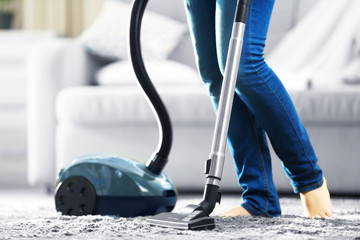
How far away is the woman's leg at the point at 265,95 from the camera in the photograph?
135 cm

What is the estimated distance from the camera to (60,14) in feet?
13.4

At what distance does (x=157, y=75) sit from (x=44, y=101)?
42cm

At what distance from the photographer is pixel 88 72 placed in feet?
8.67

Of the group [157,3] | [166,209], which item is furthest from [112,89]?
[166,209]

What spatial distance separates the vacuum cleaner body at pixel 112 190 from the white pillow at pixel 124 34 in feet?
3.86

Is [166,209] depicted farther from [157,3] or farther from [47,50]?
[157,3]

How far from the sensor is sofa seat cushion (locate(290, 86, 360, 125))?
2.19 metres

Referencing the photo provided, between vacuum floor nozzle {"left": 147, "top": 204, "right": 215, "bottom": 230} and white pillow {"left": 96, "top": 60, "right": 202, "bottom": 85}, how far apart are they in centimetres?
115

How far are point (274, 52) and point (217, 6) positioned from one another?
139cm

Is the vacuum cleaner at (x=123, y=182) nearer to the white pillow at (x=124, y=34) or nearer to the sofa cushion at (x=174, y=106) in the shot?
the sofa cushion at (x=174, y=106)

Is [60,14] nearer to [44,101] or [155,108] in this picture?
[44,101]

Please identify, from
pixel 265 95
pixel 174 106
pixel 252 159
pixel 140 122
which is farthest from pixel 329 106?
pixel 265 95

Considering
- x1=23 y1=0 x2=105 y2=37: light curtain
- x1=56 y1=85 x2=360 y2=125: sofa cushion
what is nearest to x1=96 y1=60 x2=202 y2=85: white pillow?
x1=56 y1=85 x2=360 y2=125: sofa cushion

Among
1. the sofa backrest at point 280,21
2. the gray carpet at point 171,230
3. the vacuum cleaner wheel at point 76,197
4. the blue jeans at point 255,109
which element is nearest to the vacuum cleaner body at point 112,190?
the vacuum cleaner wheel at point 76,197
